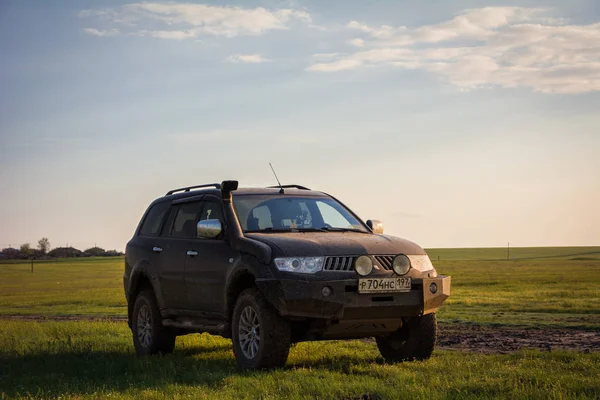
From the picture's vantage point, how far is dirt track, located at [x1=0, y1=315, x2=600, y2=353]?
1221 centimetres

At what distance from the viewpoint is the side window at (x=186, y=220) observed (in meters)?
11.6

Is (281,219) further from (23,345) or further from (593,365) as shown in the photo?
(23,345)

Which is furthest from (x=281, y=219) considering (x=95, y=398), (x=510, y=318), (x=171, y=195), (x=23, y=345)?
(x=510, y=318)

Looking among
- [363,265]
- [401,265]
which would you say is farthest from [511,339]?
[363,265]

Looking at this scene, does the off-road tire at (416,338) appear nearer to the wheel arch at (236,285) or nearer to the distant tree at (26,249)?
the wheel arch at (236,285)

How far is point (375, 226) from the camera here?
1110 cm

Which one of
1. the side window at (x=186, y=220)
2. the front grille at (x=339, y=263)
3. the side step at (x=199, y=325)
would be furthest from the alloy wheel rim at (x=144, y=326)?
the front grille at (x=339, y=263)

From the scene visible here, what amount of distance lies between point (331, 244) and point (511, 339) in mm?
5079

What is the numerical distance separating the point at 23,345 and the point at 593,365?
917cm

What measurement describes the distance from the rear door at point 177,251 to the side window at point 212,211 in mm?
185

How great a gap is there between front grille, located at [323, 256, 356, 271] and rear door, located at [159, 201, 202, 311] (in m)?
2.63

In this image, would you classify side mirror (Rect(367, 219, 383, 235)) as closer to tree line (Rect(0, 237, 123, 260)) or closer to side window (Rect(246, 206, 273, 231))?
side window (Rect(246, 206, 273, 231))

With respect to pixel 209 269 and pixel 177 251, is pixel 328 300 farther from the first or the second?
pixel 177 251

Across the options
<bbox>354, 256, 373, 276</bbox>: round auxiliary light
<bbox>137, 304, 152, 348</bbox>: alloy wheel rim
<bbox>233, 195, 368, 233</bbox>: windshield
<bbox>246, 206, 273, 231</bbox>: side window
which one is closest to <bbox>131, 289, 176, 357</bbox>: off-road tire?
<bbox>137, 304, 152, 348</bbox>: alloy wheel rim
